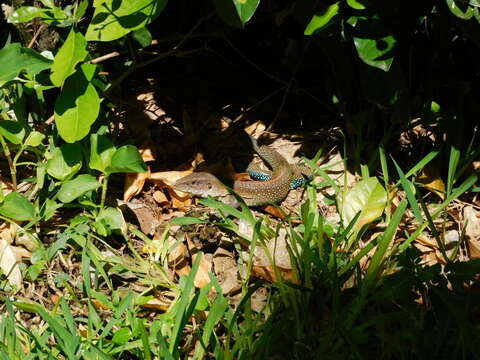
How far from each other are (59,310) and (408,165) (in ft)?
7.95

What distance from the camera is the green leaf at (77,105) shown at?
3.02 meters

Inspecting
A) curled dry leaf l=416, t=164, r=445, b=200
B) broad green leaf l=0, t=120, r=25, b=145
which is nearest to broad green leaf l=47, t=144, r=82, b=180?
broad green leaf l=0, t=120, r=25, b=145

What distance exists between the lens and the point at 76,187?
3.20 meters

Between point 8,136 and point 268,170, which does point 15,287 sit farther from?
point 268,170

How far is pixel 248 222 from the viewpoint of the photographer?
331cm

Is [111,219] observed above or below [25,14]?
below

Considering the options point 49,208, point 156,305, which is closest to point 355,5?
point 156,305

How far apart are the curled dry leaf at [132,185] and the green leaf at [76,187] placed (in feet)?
1.54

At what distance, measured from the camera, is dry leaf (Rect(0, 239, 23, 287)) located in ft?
10.2

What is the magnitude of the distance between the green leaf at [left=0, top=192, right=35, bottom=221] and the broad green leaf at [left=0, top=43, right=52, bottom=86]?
2.18 feet

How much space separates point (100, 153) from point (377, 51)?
161 cm

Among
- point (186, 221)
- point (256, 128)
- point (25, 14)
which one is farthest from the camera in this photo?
point (256, 128)

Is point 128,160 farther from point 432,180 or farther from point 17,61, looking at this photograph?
point 432,180

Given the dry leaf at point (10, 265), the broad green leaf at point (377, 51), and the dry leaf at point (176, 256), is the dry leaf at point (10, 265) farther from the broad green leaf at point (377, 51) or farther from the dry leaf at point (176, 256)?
the broad green leaf at point (377, 51)
